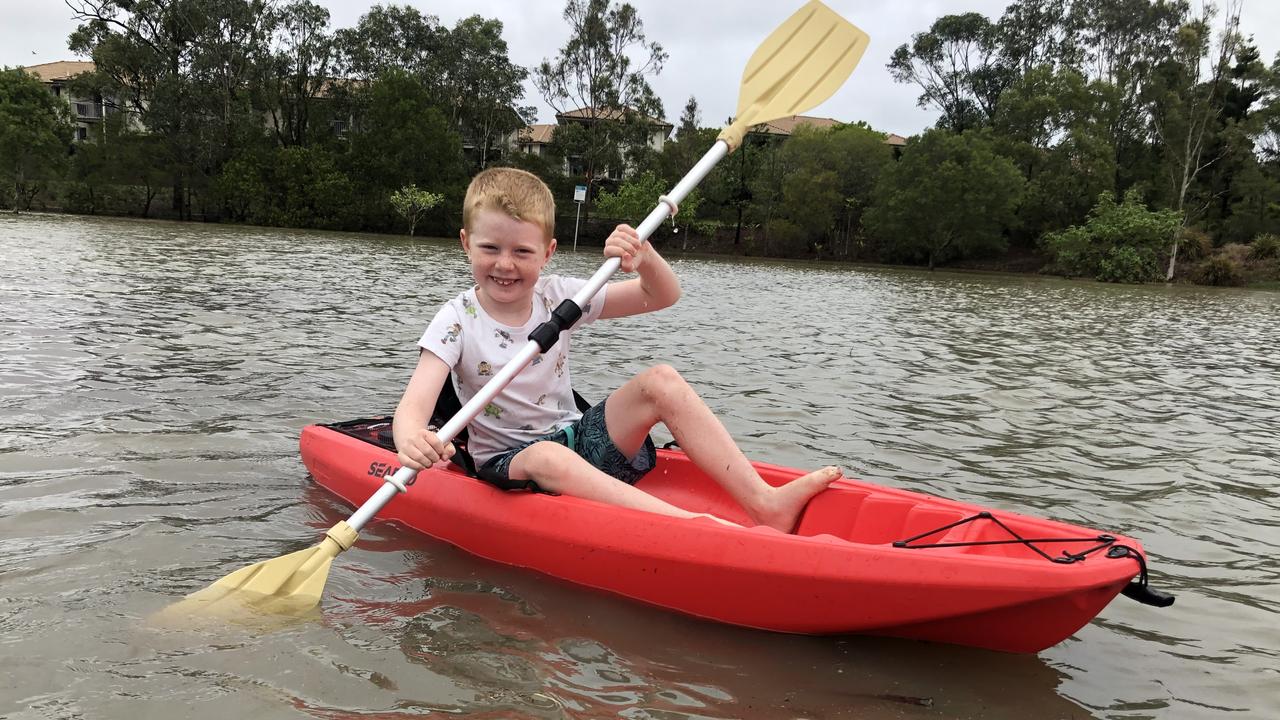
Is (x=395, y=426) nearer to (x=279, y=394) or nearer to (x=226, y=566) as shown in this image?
(x=226, y=566)

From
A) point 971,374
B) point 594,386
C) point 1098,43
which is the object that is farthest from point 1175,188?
point 594,386

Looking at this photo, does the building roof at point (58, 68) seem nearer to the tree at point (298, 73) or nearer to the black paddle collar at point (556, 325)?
the tree at point (298, 73)

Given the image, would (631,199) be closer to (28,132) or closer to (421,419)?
(28,132)

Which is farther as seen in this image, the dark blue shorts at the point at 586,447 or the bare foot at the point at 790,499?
the dark blue shorts at the point at 586,447

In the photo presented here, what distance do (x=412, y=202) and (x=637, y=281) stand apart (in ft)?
127

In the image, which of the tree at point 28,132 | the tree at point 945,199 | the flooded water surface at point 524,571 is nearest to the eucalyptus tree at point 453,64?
the tree at point 28,132

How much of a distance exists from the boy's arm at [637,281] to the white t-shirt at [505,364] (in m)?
Answer: 0.09

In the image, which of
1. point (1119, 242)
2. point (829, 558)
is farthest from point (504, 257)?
point (1119, 242)

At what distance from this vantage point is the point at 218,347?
22.2 feet

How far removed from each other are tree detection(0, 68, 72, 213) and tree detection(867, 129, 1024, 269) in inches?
1461

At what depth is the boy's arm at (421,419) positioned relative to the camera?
2.78 m

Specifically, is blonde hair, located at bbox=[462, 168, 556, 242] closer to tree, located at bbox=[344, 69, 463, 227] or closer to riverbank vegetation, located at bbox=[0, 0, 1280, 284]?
riverbank vegetation, located at bbox=[0, 0, 1280, 284]

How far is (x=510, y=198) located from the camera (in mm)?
3027

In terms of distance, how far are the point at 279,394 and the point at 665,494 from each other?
9.67 ft
